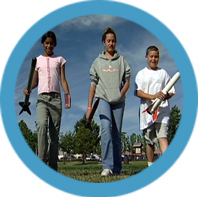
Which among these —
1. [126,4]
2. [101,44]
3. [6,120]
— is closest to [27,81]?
[6,120]

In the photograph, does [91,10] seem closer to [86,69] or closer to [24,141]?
[86,69]

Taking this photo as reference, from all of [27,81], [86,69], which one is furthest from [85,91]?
[27,81]

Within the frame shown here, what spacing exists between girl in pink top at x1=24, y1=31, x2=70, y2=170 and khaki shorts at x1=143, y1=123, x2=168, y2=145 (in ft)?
1.82

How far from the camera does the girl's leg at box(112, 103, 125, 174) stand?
10.1ft

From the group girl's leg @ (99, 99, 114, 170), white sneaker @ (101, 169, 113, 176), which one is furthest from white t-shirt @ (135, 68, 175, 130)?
white sneaker @ (101, 169, 113, 176)

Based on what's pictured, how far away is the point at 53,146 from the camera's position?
3.09m

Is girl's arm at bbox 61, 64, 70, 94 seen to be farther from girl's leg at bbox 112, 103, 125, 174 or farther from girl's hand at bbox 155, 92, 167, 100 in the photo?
girl's hand at bbox 155, 92, 167, 100

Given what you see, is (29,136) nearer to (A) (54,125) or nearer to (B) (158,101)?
(A) (54,125)

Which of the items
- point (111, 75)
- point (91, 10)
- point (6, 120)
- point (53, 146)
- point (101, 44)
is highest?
point (91, 10)

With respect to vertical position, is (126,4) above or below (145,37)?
above

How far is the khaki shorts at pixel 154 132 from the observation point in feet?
10.2

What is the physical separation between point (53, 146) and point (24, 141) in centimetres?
20

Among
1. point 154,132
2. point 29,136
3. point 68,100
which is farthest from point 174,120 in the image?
point 29,136

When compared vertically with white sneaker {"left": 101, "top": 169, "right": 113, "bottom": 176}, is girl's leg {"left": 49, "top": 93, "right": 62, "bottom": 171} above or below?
above
